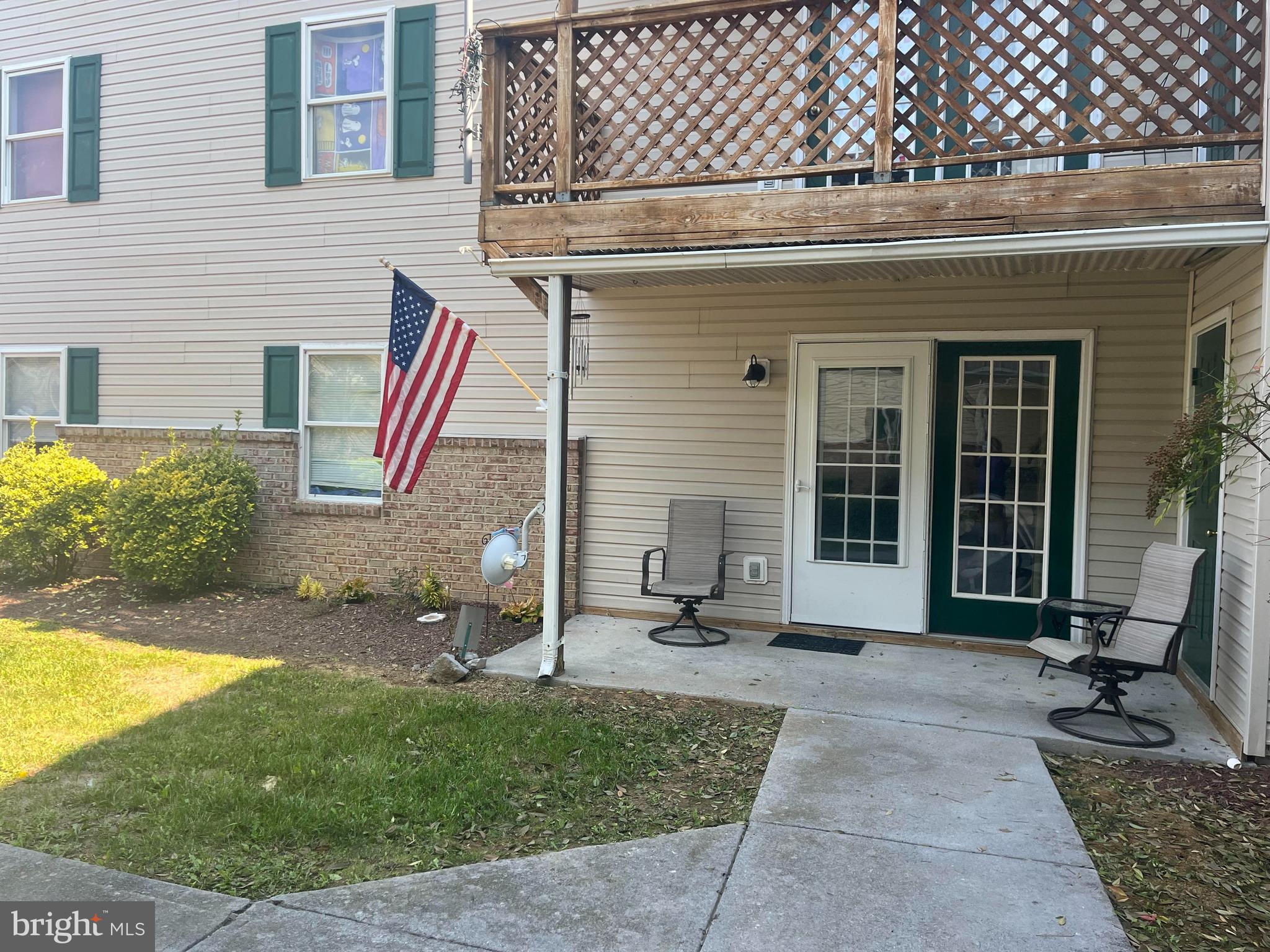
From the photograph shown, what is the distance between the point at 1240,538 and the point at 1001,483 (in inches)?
76.8

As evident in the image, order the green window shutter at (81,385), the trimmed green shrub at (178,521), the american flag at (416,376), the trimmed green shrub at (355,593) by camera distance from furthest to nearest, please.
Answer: the green window shutter at (81,385)
the trimmed green shrub at (355,593)
the trimmed green shrub at (178,521)
the american flag at (416,376)

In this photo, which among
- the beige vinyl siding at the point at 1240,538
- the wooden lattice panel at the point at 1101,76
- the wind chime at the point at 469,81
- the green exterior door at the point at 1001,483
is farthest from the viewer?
the green exterior door at the point at 1001,483

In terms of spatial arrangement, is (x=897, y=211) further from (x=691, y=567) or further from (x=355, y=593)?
(x=355, y=593)

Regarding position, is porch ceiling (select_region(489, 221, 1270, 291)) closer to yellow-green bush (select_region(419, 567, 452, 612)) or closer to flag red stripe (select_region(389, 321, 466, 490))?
flag red stripe (select_region(389, 321, 466, 490))

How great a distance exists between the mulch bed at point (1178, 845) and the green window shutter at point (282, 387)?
7071 millimetres

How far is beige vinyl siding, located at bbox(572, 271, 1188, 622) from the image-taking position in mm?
6219

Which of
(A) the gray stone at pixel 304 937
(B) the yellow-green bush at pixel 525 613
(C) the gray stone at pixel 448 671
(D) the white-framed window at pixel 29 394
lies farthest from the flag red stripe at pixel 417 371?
(D) the white-framed window at pixel 29 394

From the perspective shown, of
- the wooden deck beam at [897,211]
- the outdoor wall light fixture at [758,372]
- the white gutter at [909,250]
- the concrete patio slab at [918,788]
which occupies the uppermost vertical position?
the wooden deck beam at [897,211]

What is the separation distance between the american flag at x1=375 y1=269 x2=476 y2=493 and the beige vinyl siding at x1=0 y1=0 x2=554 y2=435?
175 centimetres

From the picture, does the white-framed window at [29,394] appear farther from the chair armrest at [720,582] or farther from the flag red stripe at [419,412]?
the chair armrest at [720,582]

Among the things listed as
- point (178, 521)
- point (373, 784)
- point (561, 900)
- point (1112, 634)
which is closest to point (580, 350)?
point (178, 521)

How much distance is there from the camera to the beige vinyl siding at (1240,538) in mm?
4449

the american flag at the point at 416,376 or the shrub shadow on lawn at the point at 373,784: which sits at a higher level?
the american flag at the point at 416,376

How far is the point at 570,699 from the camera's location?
17.8 feet
